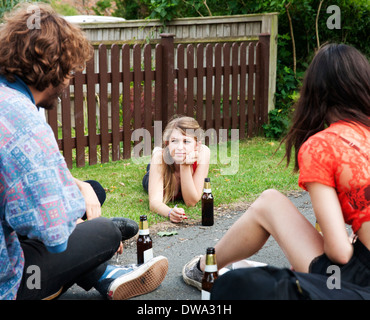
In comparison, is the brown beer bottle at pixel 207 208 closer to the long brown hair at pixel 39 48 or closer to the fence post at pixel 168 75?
the long brown hair at pixel 39 48

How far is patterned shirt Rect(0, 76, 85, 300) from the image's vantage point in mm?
2088

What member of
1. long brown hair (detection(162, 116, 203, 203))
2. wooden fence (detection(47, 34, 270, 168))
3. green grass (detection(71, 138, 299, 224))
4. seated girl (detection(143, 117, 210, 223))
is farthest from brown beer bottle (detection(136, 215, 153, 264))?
wooden fence (detection(47, 34, 270, 168))

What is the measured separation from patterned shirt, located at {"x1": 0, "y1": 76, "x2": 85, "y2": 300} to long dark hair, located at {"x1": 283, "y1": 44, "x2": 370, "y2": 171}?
1.18 metres

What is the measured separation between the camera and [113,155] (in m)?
7.33

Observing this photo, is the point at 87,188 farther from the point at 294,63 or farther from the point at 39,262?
the point at 294,63

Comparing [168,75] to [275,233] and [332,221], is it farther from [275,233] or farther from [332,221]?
[332,221]

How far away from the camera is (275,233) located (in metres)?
2.70

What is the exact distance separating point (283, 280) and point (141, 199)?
3.33 meters

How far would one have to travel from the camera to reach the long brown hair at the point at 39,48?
2.31 m

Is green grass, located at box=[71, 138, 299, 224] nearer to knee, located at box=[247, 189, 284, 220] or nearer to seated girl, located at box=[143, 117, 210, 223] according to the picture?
seated girl, located at box=[143, 117, 210, 223]

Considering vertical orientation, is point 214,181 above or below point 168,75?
below

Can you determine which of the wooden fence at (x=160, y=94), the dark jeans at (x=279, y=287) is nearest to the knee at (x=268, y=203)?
the dark jeans at (x=279, y=287)

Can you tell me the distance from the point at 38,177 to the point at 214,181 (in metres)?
3.98

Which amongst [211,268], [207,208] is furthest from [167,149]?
[211,268]
